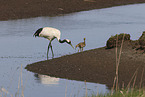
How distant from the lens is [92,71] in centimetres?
1672

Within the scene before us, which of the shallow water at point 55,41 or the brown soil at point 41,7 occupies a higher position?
the brown soil at point 41,7

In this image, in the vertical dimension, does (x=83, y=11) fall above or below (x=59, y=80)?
above

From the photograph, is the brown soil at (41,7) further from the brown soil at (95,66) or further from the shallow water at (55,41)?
the brown soil at (95,66)

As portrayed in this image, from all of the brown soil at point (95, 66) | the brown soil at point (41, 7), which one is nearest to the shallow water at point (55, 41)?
the brown soil at point (95, 66)

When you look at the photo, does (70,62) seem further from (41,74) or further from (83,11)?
(83,11)

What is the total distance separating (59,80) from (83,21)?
732 inches

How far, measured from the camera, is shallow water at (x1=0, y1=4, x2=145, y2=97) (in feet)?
47.5

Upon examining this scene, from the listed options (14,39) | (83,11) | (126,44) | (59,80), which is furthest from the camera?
(83,11)

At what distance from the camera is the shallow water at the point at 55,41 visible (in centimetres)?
1449

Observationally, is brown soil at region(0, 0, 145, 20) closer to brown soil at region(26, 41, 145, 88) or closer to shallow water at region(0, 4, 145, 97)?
shallow water at region(0, 4, 145, 97)

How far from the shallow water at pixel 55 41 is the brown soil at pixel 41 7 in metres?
1.21

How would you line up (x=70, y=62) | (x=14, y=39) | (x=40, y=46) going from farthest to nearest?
(x=14, y=39)
(x=40, y=46)
(x=70, y=62)

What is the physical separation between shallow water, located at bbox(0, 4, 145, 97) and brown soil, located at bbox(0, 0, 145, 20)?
1209 mm

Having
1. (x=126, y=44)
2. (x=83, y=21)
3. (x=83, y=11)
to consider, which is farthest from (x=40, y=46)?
(x=83, y=11)
